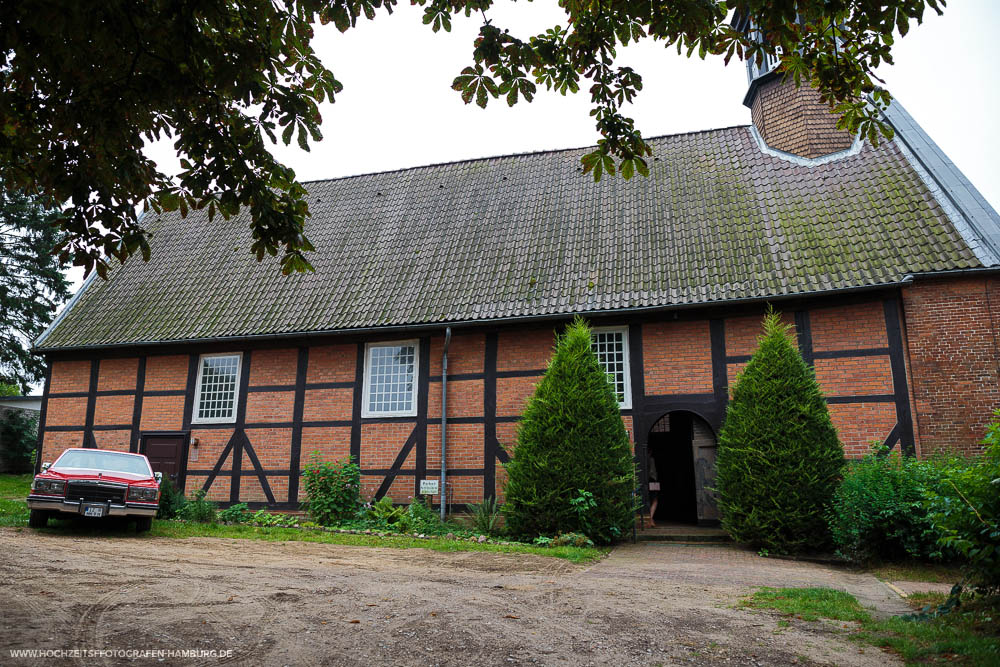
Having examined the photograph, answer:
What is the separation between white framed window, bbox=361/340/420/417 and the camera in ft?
44.5

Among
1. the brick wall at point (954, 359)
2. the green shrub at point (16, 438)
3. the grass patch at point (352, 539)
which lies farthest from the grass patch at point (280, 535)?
the green shrub at point (16, 438)

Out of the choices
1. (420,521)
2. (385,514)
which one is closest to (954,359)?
(420,521)

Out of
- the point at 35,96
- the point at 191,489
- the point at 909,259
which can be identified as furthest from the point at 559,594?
the point at 191,489

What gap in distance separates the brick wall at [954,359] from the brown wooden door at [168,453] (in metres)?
14.0

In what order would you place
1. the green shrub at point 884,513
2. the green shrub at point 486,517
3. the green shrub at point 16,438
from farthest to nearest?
the green shrub at point 16,438 → the green shrub at point 486,517 → the green shrub at point 884,513

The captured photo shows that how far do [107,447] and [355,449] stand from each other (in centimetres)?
610

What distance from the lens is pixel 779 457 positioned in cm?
982

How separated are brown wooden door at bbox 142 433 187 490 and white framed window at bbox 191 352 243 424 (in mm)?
577

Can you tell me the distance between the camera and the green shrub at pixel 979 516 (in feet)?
14.1

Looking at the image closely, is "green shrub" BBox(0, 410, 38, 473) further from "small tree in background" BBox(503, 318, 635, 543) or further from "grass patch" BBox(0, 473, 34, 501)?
"small tree in background" BBox(503, 318, 635, 543)

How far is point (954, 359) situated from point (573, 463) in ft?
20.4

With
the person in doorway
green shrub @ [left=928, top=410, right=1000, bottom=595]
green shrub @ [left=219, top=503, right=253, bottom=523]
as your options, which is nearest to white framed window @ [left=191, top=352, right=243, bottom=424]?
green shrub @ [left=219, top=503, right=253, bottom=523]

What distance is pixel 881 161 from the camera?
13578 mm

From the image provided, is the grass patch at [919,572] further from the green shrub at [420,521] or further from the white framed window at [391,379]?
the white framed window at [391,379]
